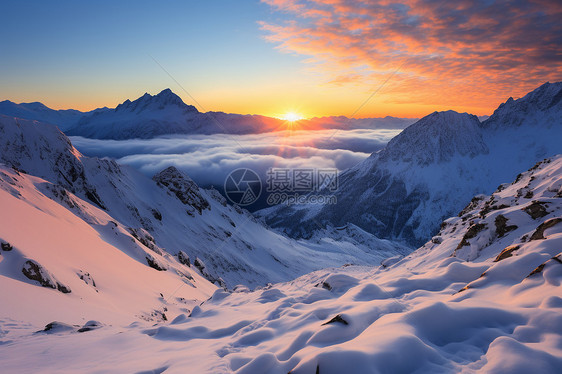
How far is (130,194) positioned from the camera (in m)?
54.2

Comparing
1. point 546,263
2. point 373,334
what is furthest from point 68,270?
point 546,263

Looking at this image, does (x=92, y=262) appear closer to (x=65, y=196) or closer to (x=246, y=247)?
(x=65, y=196)

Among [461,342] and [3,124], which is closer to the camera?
[461,342]

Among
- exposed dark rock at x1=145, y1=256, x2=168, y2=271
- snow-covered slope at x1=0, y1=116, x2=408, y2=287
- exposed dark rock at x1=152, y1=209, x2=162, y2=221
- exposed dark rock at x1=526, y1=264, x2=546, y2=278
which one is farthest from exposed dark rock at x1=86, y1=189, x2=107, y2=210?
exposed dark rock at x1=526, y1=264, x2=546, y2=278

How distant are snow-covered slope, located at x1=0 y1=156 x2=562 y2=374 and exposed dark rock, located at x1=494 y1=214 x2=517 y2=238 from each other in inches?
42.8

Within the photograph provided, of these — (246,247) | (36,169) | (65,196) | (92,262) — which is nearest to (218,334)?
(92,262)

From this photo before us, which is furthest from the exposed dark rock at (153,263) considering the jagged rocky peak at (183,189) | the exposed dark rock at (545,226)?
the jagged rocky peak at (183,189)

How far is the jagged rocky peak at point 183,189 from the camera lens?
235 feet

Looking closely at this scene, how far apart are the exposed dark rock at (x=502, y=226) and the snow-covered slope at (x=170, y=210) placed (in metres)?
32.5

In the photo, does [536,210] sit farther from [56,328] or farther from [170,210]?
[170,210]

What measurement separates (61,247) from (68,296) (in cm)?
492

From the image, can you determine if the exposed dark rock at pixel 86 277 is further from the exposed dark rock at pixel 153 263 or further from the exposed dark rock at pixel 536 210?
the exposed dark rock at pixel 536 210

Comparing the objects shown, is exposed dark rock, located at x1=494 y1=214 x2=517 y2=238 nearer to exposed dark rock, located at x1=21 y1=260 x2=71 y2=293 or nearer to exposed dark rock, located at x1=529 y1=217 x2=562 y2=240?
exposed dark rock, located at x1=529 y1=217 x2=562 y2=240

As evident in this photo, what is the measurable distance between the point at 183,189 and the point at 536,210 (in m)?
70.8
